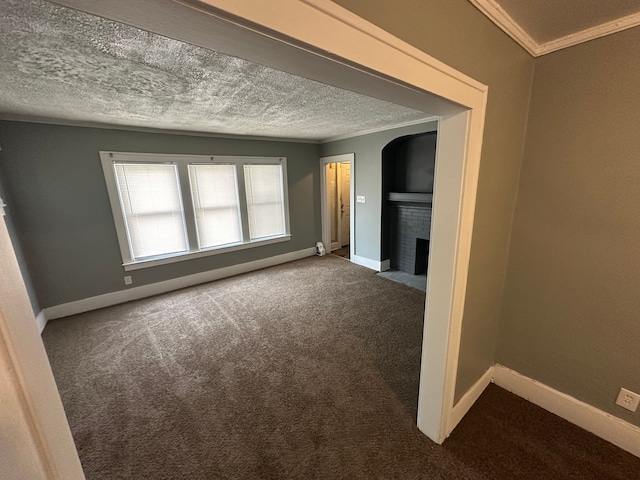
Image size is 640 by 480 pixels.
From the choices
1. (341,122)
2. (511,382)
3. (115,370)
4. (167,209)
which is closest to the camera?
(511,382)

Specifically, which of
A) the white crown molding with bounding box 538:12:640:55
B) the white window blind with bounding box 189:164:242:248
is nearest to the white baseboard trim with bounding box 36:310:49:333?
the white window blind with bounding box 189:164:242:248

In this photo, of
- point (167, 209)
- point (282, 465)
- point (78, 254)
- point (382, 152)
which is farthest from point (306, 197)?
point (282, 465)

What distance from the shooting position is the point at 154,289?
3.75m

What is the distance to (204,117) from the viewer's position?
9.64 feet

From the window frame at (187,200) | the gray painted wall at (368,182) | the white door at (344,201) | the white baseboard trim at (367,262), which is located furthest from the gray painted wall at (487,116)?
the white door at (344,201)

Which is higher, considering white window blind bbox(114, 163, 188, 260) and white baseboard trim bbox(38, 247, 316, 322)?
white window blind bbox(114, 163, 188, 260)

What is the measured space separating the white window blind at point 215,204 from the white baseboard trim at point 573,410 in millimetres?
3792

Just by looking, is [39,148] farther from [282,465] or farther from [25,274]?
[282,465]

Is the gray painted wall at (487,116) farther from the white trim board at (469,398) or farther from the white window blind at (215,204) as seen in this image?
the white window blind at (215,204)

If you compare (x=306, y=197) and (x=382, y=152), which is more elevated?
(x=382, y=152)

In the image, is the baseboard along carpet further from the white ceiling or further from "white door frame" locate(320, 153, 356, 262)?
the white ceiling

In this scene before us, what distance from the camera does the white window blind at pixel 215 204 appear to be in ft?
13.0

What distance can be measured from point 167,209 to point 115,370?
213cm

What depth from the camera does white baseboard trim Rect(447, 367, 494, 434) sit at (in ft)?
5.55
